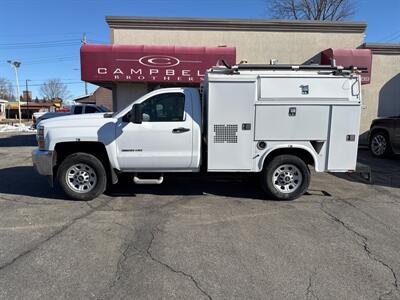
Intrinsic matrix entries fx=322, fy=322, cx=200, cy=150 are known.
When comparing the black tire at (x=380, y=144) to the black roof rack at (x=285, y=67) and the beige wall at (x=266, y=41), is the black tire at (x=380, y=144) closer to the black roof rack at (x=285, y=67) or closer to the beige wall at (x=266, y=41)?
the beige wall at (x=266, y=41)

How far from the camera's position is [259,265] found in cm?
379

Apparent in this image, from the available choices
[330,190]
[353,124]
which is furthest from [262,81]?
[330,190]

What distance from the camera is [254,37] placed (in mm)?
14531

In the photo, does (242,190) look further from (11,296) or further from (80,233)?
(11,296)

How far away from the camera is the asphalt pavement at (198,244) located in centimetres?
332

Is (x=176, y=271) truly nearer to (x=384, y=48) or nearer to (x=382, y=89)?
(x=382, y=89)

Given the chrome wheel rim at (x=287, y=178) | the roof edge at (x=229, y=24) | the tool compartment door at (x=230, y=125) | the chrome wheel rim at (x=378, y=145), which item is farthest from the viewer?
the roof edge at (x=229, y=24)

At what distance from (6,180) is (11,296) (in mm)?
5678

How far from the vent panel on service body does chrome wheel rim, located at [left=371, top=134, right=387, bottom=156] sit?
7866 millimetres

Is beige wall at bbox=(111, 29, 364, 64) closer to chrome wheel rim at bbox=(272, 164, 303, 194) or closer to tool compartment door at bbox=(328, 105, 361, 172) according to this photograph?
tool compartment door at bbox=(328, 105, 361, 172)

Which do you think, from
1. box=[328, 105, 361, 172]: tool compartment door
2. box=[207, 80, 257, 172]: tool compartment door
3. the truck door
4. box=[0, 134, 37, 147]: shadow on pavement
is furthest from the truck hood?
box=[0, 134, 37, 147]: shadow on pavement

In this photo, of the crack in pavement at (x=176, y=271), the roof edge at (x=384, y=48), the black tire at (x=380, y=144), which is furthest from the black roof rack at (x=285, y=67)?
the roof edge at (x=384, y=48)

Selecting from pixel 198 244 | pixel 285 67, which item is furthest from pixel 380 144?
pixel 198 244

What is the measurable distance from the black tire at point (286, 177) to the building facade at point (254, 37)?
9.03 m
